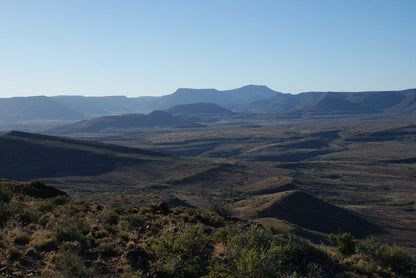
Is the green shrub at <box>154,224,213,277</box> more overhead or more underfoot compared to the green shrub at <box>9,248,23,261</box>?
more underfoot

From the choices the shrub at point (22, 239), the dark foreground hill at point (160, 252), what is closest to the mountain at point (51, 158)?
the dark foreground hill at point (160, 252)

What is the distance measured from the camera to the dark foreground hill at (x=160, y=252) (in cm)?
862

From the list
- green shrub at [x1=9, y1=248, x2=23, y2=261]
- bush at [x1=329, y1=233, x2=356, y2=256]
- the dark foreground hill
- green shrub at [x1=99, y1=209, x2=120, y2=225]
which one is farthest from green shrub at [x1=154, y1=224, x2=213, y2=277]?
bush at [x1=329, y1=233, x2=356, y2=256]

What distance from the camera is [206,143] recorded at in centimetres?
14462

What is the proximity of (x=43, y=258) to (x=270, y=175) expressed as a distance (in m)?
67.1

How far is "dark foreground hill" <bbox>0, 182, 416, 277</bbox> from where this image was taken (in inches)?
339

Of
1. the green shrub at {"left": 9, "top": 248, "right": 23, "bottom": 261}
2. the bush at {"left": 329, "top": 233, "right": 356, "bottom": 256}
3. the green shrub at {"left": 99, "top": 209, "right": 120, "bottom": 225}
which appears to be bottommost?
the bush at {"left": 329, "top": 233, "right": 356, "bottom": 256}

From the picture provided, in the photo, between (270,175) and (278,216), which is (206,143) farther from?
(278,216)

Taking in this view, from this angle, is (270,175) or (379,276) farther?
(270,175)

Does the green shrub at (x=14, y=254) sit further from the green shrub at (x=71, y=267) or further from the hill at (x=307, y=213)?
the hill at (x=307, y=213)

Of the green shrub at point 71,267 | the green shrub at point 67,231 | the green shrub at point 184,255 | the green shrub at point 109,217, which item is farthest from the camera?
the green shrub at point 109,217

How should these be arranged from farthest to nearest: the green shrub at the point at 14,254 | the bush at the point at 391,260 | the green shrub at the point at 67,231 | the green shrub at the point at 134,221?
1. the green shrub at the point at 134,221
2. the green shrub at the point at 67,231
3. the bush at the point at 391,260
4. the green shrub at the point at 14,254

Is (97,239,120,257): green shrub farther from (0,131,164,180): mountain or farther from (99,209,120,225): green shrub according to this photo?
(0,131,164,180): mountain

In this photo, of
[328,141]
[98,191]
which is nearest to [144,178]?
[98,191]
